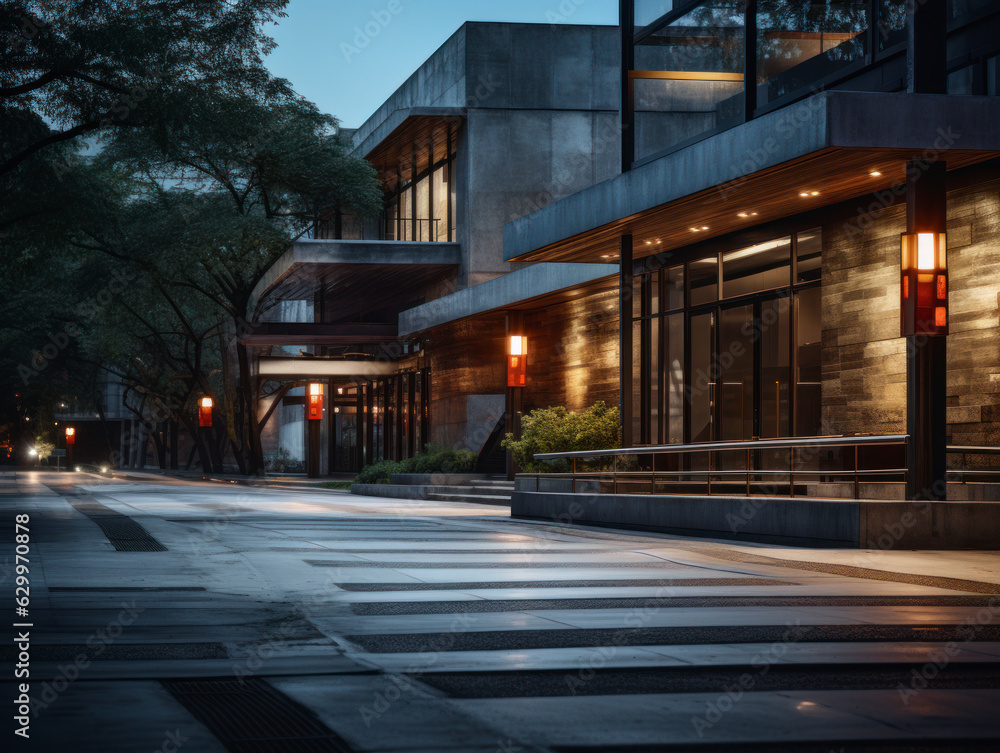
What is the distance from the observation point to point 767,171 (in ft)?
54.1

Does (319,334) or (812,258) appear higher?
(319,334)

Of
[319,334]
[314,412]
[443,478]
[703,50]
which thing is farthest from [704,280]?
[314,412]

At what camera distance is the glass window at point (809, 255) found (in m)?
19.9

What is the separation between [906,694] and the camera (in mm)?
5617

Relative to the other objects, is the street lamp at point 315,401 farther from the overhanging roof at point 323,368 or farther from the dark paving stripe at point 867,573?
the dark paving stripe at point 867,573

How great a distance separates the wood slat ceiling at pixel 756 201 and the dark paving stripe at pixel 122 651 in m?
11.2

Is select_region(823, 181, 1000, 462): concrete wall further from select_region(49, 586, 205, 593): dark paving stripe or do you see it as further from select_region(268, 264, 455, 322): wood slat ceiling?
select_region(268, 264, 455, 322): wood slat ceiling

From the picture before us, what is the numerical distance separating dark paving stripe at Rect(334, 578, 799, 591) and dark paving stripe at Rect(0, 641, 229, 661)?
313 centimetres

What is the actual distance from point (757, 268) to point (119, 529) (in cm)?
1239

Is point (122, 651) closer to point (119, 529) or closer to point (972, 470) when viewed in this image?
point (119, 529)

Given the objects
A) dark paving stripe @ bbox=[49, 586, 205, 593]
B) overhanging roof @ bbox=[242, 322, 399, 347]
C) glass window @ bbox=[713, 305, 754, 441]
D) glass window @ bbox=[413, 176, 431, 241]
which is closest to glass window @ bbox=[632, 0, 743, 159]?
glass window @ bbox=[713, 305, 754, 441]

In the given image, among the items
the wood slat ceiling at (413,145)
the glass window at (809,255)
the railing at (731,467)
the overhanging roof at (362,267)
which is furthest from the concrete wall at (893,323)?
the overhanging roof at (362,267)

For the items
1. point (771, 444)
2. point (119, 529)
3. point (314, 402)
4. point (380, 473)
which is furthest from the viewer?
point (314, 402)

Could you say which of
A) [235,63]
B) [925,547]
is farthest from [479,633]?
[235,63]
